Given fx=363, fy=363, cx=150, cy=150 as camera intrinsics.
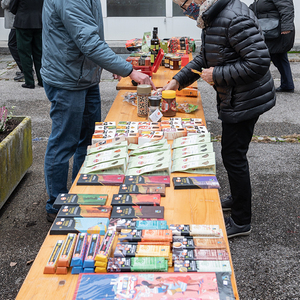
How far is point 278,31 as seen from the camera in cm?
600

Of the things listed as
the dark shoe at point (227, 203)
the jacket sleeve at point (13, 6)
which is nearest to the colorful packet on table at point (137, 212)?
the dark shoe at point (227, 203)

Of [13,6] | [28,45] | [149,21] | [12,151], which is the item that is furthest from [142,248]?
[149,21]

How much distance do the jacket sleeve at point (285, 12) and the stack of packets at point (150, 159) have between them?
4.52 meters

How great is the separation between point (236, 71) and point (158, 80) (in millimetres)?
1891

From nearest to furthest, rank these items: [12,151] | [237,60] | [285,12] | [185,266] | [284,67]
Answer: [185,266]
[237,60]
[12,151]
[285,12]
[284,67]

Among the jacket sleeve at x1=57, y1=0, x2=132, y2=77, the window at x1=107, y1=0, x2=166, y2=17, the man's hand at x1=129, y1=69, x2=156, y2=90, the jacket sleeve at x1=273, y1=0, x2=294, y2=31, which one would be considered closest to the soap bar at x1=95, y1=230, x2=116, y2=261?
the jacket sleeve at x1=57, y1=0, x2=132, y2=77

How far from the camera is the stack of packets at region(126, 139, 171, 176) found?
2107mm

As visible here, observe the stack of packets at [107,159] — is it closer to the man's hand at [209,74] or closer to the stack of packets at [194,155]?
the stack of packets at [194,155]

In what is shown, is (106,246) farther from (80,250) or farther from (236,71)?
(236,71)

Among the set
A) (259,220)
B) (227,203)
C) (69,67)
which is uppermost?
(69,67)

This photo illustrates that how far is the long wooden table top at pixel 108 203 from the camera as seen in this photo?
1357mm

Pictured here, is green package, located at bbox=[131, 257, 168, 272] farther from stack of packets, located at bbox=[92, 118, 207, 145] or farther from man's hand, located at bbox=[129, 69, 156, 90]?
man's hand, located at bbox=[129, 69, 156, 90]

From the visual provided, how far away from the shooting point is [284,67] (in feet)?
21.3

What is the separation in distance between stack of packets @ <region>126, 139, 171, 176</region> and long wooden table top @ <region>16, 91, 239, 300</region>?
0.30 ft
